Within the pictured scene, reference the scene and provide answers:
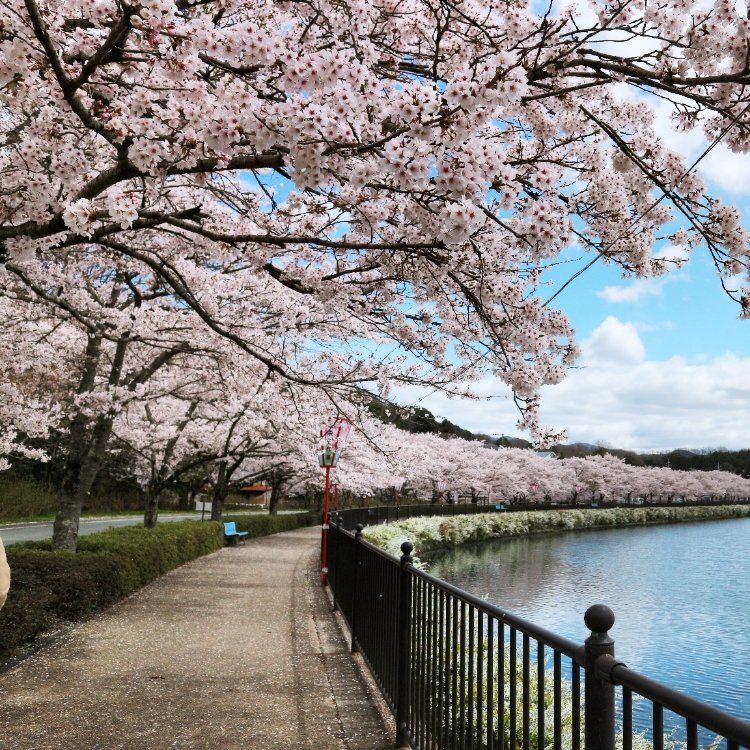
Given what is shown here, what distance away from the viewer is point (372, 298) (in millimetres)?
7543

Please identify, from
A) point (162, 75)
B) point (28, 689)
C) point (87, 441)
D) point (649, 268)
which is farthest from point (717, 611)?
point (162, 75)

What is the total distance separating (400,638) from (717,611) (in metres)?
14.5

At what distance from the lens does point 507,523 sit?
3991 cm

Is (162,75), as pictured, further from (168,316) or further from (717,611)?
(717,611)

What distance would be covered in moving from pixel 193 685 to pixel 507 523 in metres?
35.6

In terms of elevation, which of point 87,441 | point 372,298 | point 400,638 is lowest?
point 400,638

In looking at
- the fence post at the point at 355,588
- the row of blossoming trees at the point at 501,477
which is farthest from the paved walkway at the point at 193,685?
the row of blossoming trees at the point at 501,477

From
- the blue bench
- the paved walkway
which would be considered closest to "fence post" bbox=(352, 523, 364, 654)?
the paved walkway

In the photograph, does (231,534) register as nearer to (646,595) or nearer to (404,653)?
(646,595)

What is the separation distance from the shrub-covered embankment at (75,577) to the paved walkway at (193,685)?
239 mm

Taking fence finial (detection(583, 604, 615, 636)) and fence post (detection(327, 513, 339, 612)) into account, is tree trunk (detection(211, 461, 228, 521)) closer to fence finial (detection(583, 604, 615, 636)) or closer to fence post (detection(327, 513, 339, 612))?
fence post (detection(327, 513, 339, 612))

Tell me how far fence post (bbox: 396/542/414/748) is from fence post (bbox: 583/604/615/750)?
2617mm

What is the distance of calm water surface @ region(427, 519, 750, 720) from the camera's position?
10.9m

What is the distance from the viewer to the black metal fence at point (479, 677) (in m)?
1.91
